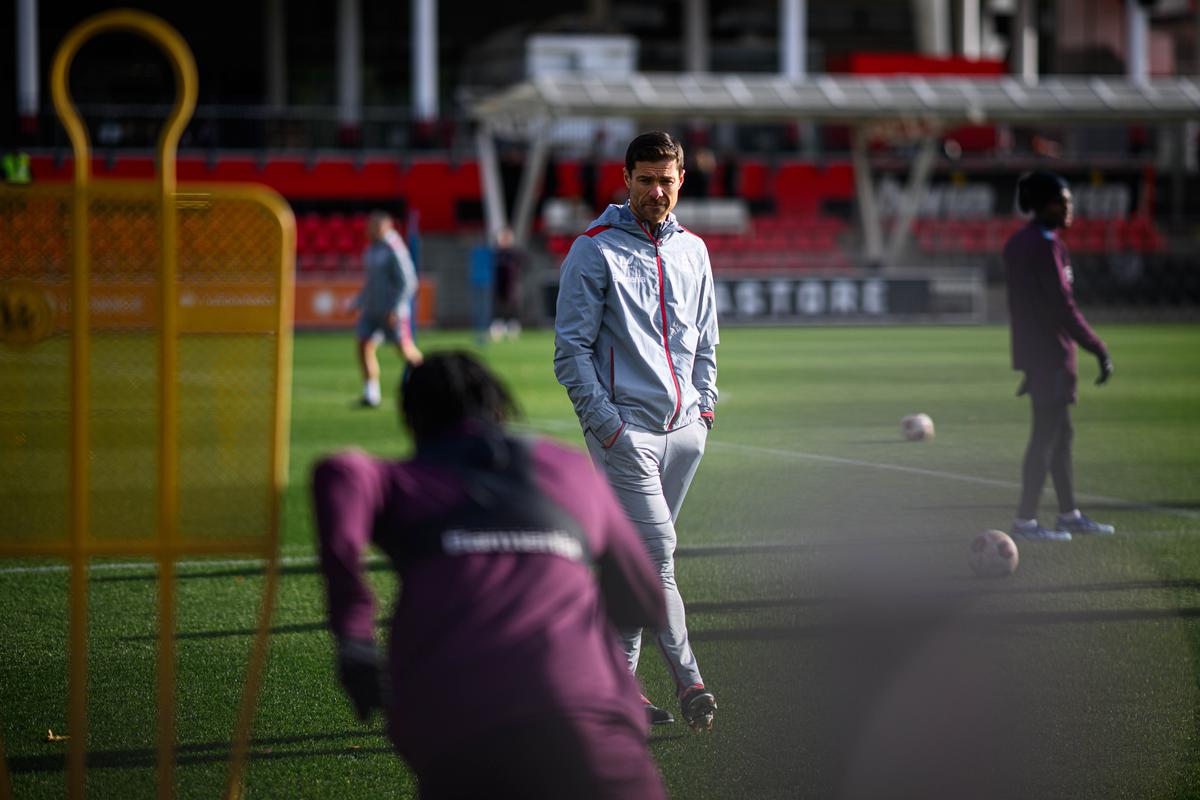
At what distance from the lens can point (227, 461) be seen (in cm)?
411

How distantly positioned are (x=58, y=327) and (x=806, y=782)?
2647 mm

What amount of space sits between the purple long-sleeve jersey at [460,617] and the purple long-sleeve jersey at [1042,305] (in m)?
6.48

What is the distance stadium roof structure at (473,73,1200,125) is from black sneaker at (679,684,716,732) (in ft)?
100

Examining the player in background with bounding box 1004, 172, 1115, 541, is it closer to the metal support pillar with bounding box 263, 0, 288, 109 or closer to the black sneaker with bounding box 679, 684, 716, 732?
the black sneaker with bounding box 679, 684, 716, 732

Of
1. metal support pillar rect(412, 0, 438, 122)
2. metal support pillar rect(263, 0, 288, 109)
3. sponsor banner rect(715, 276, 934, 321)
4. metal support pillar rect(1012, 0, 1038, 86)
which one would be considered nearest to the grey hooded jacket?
sponsor banner rect(715, 276, 934, 321)

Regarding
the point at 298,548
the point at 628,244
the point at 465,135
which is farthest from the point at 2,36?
the point at 628,244

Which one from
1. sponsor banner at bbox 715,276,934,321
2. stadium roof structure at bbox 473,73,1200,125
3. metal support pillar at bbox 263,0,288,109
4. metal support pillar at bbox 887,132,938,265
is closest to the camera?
sponsor banner at bbox 715,276,934,321

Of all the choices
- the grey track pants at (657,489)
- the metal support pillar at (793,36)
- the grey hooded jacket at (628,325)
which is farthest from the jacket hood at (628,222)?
the metal support pillar at (793,36)

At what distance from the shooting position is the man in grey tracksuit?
539 centimetres

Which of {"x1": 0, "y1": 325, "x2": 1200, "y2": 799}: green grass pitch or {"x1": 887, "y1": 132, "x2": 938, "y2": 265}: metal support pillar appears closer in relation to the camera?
{"x1": 0, "y1": 325, "x2": 1200, "y2": 799}: green grass pitch

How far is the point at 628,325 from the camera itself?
5402 millimetres

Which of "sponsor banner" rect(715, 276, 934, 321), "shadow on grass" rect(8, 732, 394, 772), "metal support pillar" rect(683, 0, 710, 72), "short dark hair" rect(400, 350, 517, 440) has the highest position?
"metal support pillar" rect(683, 0, 710, 72)

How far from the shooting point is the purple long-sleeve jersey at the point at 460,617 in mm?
3061

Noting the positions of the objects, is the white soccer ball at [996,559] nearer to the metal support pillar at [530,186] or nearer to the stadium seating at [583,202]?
the metal support pillar at [530,186]
